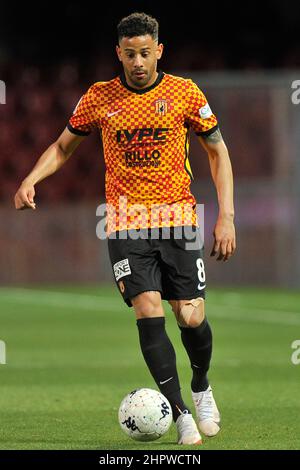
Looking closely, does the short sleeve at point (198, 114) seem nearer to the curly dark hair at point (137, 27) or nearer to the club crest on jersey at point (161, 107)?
the club crest on jersey at point (161, 107)

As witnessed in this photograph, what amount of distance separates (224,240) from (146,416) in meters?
1.11

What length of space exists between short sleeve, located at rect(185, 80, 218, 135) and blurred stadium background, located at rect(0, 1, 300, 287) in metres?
16.5

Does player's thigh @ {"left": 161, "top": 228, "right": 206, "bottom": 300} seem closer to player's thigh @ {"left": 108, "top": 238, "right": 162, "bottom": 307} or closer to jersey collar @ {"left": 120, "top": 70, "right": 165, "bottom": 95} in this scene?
player's thigh @ {"left": 108, "top": 238, "right": 162, "bottom": 307}

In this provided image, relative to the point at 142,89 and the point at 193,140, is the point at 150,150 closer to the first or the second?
the point at 142,89

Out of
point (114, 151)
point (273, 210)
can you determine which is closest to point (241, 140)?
point (273, 210)

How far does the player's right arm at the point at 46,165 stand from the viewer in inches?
322

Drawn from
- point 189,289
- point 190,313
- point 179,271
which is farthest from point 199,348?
point 179,271

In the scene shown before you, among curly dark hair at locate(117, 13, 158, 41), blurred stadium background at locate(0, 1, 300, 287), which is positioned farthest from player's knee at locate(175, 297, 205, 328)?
blurred stadium background at locate(0, 1, 300, 287)

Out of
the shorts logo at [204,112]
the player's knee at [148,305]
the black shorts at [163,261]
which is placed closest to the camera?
the player's knee at [148,305]

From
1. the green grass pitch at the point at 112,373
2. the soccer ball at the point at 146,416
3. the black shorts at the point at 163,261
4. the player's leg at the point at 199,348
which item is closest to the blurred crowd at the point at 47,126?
the green grass pitch at the point at 112,373

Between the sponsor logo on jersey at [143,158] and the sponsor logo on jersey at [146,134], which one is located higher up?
the sponsor logo on jersey at [146,134]

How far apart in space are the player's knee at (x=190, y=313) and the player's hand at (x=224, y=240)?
0.34 m

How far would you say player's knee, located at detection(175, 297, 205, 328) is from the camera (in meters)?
8.19

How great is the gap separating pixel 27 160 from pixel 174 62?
12.6 ft
